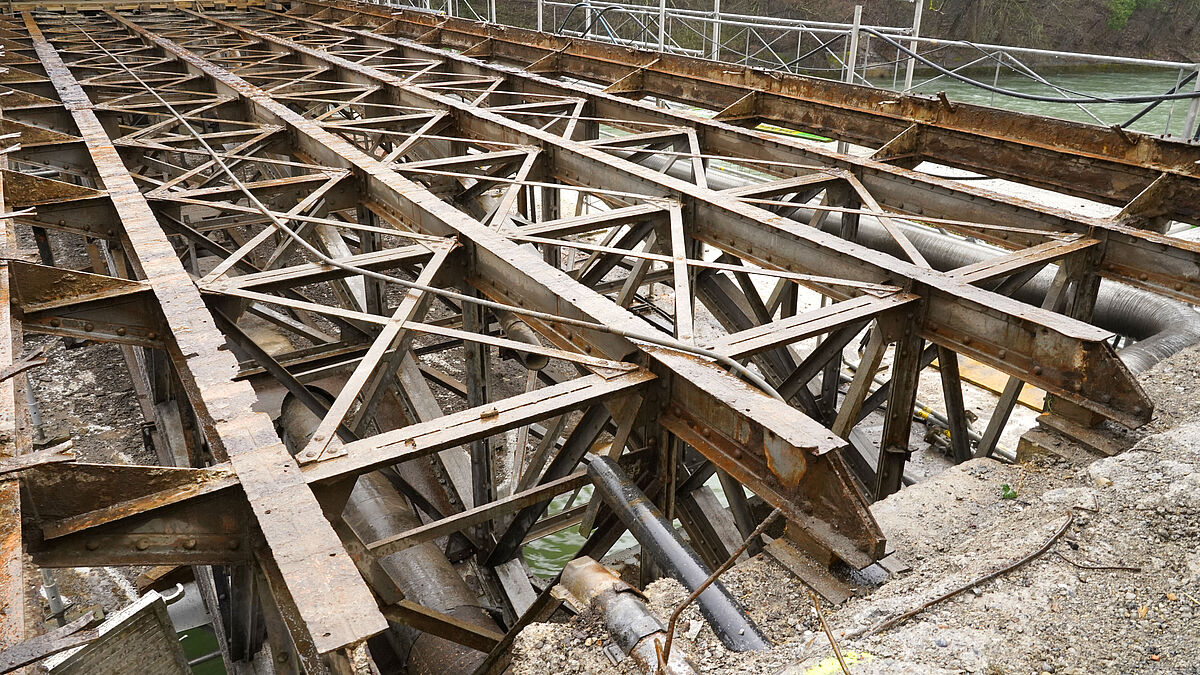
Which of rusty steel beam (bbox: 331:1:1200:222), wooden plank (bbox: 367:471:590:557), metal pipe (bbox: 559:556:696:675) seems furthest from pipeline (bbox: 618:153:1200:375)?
metal pipe (bbox: 559:556:696:675)

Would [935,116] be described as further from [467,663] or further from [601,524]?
[467,663]

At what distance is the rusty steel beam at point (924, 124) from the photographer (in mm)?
6203

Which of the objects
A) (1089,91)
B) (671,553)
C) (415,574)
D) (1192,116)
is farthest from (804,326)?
(1089,91)

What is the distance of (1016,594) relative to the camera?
3.06 m

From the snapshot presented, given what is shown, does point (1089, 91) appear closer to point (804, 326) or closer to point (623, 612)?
point (804, 326)

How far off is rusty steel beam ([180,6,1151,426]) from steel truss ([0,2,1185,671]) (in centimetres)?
2

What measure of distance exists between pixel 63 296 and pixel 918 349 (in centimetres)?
465

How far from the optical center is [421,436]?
350 cm

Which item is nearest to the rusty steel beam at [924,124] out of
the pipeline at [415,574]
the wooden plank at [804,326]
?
the wooden plank at [804,326]

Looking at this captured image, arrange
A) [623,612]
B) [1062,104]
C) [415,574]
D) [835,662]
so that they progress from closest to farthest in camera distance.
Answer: [835,662], [623,612], [415,574], [1062,104]

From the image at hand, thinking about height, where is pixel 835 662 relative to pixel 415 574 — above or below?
above

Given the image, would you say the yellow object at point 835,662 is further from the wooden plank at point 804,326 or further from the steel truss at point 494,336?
the wooden plank at point 804,326

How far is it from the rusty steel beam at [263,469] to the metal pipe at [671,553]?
1222 millimetres

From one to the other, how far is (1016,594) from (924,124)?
542 cm
